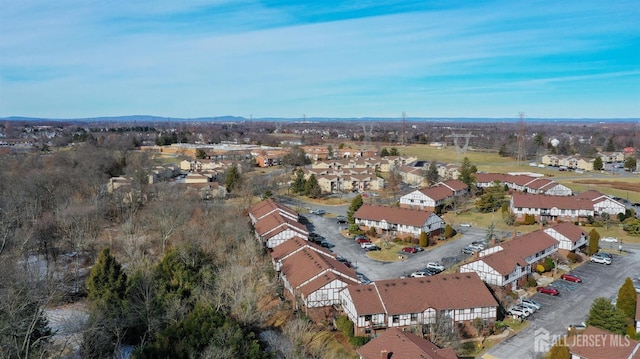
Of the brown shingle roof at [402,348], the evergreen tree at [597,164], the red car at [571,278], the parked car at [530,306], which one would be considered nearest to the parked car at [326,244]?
the parked car at [530,306]

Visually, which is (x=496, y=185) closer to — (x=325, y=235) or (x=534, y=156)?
(x=325, y=235)

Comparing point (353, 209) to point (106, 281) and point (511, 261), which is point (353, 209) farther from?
point (106, 281)

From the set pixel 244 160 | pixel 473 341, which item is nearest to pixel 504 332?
pixel 473 341

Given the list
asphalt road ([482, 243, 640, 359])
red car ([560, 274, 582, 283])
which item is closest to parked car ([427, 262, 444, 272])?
asphalt road ([482, 243, 640, 359])

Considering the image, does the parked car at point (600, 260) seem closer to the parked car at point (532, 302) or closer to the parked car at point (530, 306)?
the parked car at point (532, 302)

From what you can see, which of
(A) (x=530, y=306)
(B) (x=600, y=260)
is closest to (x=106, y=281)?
(A) (x=530, y=306)

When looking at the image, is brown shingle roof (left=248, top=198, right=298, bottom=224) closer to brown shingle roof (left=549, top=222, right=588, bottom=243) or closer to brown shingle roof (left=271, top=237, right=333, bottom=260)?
brown shingle roof (left=271, top=237, right=333, bottom=260)
